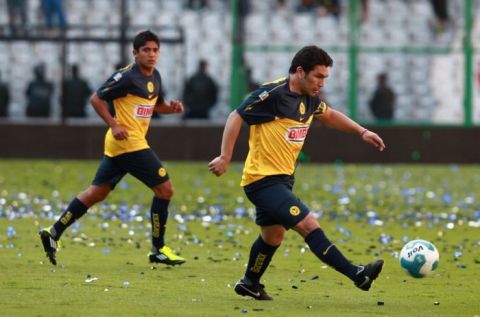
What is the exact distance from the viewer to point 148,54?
1195 centimetres

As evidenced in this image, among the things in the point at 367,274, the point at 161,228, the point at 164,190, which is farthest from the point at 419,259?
the point at 164,190

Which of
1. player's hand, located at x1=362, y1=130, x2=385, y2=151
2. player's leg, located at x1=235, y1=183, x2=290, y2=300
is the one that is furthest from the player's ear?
player's leg, located at x1=235, y1=183, x2=290, y2=300

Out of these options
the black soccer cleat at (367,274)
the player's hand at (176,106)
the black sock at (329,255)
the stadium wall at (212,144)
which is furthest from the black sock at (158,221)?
the stadium wall at (212,144)

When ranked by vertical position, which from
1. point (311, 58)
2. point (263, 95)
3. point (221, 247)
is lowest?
point (221, 247)

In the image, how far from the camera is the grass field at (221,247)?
364 inches

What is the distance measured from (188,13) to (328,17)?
2987mm

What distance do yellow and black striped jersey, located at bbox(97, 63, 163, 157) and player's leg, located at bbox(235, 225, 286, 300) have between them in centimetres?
279

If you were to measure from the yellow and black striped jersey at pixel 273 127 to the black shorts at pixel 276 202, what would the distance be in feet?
0.18

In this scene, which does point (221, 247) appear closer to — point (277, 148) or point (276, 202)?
point (277, 148)

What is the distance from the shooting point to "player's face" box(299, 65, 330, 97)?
9.27 metres

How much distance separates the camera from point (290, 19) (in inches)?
1106

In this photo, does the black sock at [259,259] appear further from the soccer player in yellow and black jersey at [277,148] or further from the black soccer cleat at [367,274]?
the black soccer cleat at [367,274]

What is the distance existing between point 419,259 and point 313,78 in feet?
5.07

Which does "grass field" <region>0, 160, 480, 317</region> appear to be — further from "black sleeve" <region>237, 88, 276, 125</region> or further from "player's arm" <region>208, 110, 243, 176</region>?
"black sleeve" <region>237, 88, 276, 125</region>
